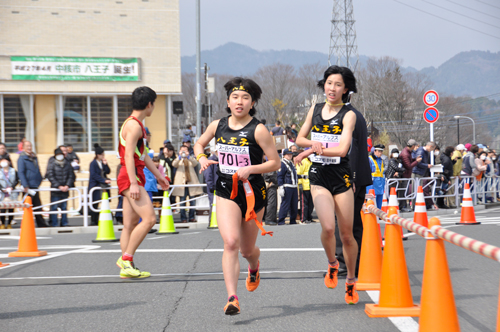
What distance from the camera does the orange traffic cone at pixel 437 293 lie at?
13.0ft

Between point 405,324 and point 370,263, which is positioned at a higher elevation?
point 370,263

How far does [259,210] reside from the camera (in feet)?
18.4

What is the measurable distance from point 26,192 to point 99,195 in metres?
1.84

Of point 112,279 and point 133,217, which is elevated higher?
point 133,217

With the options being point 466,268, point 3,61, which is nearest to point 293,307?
point 466,268

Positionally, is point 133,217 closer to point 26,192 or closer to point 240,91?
point 240,91

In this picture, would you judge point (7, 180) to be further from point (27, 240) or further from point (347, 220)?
point (347, 220)

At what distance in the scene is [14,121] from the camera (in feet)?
83.0

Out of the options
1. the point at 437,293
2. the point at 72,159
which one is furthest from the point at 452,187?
the point at 437,293

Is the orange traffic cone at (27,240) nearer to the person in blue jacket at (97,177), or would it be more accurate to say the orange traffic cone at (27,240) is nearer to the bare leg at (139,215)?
the bare leg at (139,215)

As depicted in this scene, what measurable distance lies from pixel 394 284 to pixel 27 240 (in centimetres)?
693

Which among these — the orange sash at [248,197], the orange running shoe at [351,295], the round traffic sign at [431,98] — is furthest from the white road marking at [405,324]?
the round traffic sign at [431,98]

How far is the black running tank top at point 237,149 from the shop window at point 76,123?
69.9 feet

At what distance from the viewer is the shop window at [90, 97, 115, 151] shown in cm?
2591
